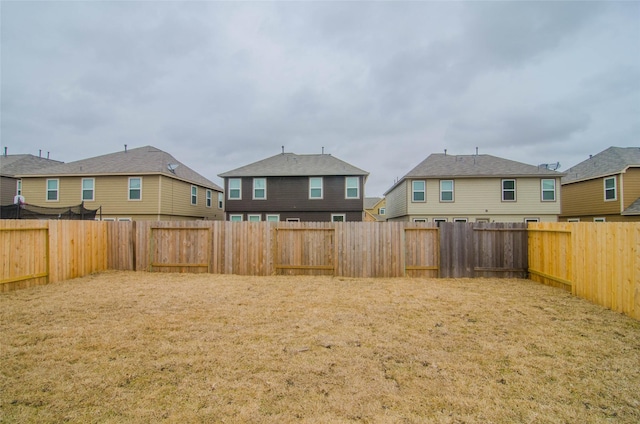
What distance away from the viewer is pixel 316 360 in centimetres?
343

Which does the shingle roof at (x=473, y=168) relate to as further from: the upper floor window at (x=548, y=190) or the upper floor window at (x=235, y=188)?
the upper floor window at (x=235, y=188)

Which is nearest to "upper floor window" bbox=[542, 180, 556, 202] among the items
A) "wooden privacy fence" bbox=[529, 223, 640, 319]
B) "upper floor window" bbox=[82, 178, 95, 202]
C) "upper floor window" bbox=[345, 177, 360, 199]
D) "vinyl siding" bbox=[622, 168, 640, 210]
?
"vinyl siding" bbox=[622, 168, 640, 210]

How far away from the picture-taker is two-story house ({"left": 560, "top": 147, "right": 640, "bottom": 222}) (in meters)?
17.2

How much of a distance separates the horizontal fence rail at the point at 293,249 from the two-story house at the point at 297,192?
10037 millimetres

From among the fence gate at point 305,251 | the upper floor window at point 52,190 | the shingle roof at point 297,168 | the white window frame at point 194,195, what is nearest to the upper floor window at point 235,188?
the shingle roof at point 297,168

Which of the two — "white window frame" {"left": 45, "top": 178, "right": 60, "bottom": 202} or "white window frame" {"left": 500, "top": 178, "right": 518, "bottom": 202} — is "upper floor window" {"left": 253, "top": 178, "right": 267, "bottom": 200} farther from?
"white window frame" {"left": 500, "top": 178, "right": 518, "bottom": 202}

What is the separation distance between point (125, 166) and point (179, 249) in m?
13.1

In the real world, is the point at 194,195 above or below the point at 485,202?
above

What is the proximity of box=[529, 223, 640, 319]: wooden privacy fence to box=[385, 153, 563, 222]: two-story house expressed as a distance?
1077 centimetres

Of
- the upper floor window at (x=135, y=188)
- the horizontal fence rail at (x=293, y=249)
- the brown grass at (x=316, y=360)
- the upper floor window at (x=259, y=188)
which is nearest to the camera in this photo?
the brown grass at (x=316, y=360)

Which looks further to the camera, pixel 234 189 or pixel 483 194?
pixel 234 189

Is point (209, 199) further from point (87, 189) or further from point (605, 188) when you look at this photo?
point (605, 188)

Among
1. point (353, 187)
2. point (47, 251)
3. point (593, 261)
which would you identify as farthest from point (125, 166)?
point (593, 261)

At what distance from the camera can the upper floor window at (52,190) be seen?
754 inches
